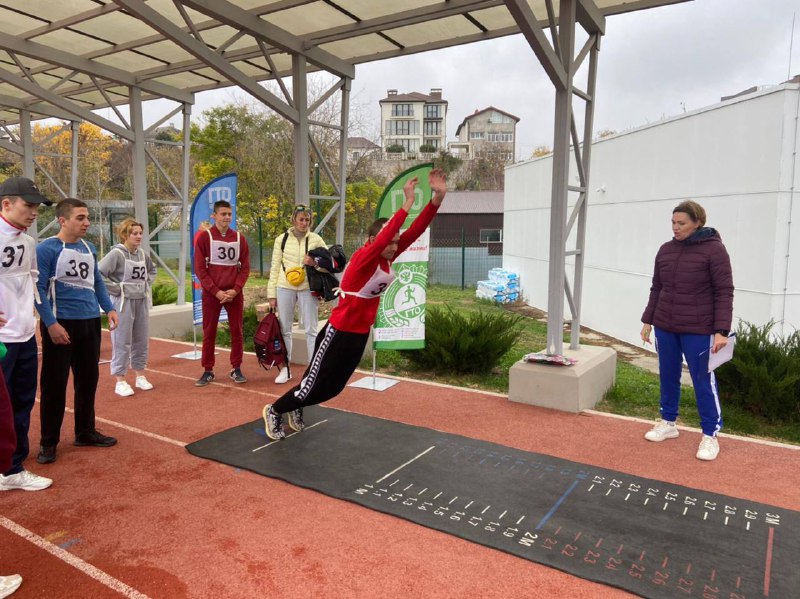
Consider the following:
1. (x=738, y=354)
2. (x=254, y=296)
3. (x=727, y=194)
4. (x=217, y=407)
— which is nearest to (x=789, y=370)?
(x=738, y=354)

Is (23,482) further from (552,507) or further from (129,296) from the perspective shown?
(552,507)

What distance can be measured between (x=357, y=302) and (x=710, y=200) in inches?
295

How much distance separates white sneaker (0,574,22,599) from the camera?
2.69 meters

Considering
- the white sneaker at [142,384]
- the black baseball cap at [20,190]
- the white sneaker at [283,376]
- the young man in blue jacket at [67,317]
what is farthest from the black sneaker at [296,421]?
the black baseball cap at [20,190]

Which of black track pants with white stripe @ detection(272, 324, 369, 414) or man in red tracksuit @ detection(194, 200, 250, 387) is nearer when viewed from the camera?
black track pants with white stripe @ detection(272, 324, 369, 414)

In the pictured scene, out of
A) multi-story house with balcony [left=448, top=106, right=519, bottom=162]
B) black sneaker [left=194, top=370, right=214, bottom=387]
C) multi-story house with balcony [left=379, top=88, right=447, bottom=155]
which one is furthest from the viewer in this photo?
multi-story house with balcony [left=448, top=106, right=519, bottom=162]

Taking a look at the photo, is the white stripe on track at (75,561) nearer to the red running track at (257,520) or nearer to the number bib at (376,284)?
the red running track at (257,520)

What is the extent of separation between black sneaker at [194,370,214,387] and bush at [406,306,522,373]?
8.10 ft

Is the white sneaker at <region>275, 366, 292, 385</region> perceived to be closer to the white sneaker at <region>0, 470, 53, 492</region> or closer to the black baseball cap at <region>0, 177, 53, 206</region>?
the white sneaker at <region>0, 470, 53, 492</region>

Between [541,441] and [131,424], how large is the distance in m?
3.64

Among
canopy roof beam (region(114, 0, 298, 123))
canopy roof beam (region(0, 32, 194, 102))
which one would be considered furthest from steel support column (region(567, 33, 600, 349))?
canopy roof beam (region(0, 32, 194, 102))

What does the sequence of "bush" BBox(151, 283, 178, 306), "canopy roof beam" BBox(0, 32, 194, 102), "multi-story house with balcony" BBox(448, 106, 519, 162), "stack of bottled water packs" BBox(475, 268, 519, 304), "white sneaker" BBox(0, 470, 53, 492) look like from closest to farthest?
"white sneaker" BBox(0, 470, 53, 492)
"canopy roof beam" BBox(0, 32, 194, 102)
"bush" BBox(151, 283, 178, 306)
"stack of bottled water packs" BBox(475, 268, 519, 304)
"multi-story house with balcony" BBox(448, 106, 519, 162)

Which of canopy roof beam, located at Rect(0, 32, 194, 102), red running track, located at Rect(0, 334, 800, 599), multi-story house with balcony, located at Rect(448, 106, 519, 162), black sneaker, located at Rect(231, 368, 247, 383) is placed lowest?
red running track, located at Rect(0, 334, 800, 599)

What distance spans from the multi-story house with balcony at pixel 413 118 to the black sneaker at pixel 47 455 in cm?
9018
